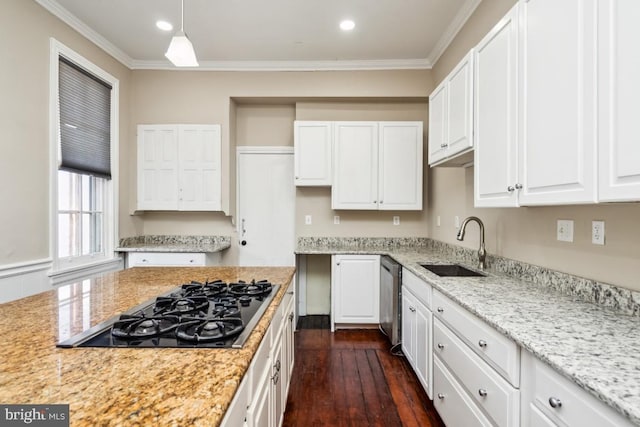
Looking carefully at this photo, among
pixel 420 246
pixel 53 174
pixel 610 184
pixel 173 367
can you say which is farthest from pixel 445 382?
pixel 53 174

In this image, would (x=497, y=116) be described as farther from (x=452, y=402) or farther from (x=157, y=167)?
(x=157, y=167)

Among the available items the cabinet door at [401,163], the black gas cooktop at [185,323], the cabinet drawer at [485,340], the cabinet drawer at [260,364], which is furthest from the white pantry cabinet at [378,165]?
the cabinet drawer at [260,364]

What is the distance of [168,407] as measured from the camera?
→ 2.14ft

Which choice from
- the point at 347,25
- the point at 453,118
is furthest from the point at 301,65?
the point at 453,118

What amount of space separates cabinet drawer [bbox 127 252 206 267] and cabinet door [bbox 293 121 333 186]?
143cm

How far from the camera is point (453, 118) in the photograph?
2.19 meters

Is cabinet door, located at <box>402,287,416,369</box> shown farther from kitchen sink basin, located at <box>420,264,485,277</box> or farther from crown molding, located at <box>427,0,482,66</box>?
crown molding, located at <box>427,0,482,66</box>

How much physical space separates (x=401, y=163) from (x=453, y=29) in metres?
1.35

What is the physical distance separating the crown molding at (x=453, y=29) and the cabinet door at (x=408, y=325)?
2.41m

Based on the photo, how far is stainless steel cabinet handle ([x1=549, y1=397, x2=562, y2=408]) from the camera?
0.92 m

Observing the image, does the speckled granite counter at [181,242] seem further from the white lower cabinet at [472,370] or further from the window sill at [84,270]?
the white lower cabinet at [472,370]

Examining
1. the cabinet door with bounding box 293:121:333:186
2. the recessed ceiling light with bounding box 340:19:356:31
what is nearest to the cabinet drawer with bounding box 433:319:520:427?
the cabinet door with bounding box 293:121:333:186

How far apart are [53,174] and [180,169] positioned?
1.23 m

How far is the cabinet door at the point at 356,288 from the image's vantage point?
3.37m
